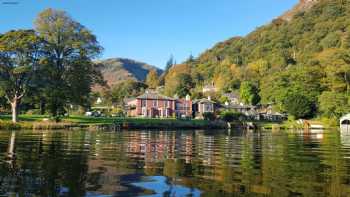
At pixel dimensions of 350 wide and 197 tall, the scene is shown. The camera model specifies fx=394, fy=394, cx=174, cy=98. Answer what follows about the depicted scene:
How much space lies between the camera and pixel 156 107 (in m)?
114

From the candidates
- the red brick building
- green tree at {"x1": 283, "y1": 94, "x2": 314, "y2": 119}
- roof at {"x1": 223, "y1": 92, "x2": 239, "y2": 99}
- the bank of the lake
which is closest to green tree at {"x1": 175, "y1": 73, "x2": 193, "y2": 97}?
roof at {"x1": 223, "y1": 92, "x2": 239, "y2": 99}

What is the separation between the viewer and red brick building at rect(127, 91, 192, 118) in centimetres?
11256

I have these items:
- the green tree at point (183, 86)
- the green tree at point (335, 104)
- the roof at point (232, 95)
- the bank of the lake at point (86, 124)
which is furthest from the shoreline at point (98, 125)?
the green tree at point (183, 86)

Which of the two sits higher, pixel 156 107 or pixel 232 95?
pixel 232 95

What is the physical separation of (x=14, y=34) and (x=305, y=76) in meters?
80.2

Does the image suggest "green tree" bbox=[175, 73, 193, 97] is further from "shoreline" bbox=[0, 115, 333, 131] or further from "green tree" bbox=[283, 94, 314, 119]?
"shoreline" bbox=[0, 115, 333, 131]

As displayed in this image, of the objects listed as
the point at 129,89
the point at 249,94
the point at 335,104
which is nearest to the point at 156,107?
the point at 335,104

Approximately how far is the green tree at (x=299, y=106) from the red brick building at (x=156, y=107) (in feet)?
101

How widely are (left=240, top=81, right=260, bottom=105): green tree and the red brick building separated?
1444 inches

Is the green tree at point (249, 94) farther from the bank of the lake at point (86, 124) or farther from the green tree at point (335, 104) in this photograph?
the bank of the lake at point (86, 124)

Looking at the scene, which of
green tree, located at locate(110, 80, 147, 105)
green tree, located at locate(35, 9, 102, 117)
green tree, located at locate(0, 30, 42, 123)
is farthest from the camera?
green tree, located at locate(110, 80, 147, 105)

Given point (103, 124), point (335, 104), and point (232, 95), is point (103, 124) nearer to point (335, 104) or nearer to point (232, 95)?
point (335, 104)

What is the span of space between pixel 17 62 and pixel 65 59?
300 inches

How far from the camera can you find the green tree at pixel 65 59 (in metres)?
63.4
